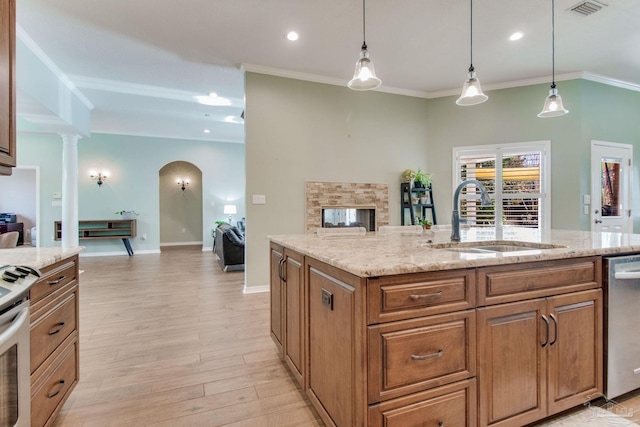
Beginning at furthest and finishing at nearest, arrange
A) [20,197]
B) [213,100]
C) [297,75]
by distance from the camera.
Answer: [20,197] → [213,100] → [297,75]

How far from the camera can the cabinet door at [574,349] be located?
1545 millimetres

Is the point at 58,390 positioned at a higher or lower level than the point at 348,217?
lower

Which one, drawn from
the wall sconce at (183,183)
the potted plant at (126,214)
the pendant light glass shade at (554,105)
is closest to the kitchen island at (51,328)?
the pendant light glass shade at (554,105)

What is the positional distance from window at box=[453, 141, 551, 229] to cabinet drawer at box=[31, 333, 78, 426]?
5.02 m

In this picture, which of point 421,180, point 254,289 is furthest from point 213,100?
point 421,180

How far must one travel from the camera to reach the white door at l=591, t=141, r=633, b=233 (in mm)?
4602

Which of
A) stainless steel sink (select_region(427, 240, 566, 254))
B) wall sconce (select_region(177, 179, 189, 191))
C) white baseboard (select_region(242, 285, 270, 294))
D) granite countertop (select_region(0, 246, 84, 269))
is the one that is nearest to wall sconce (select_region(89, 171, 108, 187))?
wall sconce (select_region(177, 179, 189, 191))

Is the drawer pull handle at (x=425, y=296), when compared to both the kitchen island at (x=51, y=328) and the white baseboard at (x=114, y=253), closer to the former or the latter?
the kitchen island at (x=51, y=328)

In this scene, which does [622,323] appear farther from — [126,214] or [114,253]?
[114,253]

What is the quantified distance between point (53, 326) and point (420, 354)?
171 cm

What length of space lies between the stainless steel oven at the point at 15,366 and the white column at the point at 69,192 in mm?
4948

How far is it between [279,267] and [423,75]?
12.8 ft

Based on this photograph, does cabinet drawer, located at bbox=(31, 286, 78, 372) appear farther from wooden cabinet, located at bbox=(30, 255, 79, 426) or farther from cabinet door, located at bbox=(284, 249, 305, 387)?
cabinet door, located at bbox=(284, 249, 305, 387)

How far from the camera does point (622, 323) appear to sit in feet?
5.66
